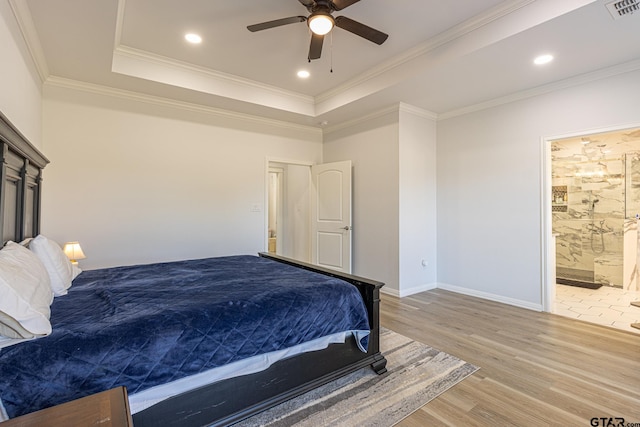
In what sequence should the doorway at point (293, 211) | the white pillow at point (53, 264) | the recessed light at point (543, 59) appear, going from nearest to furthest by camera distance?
the white pillow at point (53, 264) → the recessed light at point (543, 59) → the doorway at point (293, 211)

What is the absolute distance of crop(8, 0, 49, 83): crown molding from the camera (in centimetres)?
218

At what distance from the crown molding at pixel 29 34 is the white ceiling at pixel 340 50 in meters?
0.01

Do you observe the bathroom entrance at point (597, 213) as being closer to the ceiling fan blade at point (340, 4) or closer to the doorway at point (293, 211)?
the doorway at point (293, 211)

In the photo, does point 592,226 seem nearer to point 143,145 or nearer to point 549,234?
point 549,234

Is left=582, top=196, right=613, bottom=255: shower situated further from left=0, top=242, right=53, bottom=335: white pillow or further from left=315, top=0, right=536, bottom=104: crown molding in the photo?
left=0, top=242, right=53, bottom=335: white pillow

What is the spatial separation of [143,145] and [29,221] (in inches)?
61.1

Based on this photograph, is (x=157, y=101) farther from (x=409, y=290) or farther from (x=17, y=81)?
(x=409, y=290)

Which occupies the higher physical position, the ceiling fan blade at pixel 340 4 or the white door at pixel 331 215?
the ceiling fan blade at pixel 340 4

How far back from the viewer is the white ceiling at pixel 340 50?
2463 mm

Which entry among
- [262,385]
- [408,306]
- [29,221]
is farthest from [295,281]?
[29,221]

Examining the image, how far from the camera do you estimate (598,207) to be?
17.0 feet

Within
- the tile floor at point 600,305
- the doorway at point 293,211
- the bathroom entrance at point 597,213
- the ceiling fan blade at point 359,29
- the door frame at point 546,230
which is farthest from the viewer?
the doorway at point 293,211

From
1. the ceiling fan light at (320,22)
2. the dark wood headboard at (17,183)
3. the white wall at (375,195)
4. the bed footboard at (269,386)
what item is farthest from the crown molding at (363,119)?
the dark wood headboard at (17,183)

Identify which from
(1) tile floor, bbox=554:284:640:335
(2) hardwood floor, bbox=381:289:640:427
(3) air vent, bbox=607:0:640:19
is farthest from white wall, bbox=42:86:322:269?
(1) tile floor, bbox=554:284:640:335
